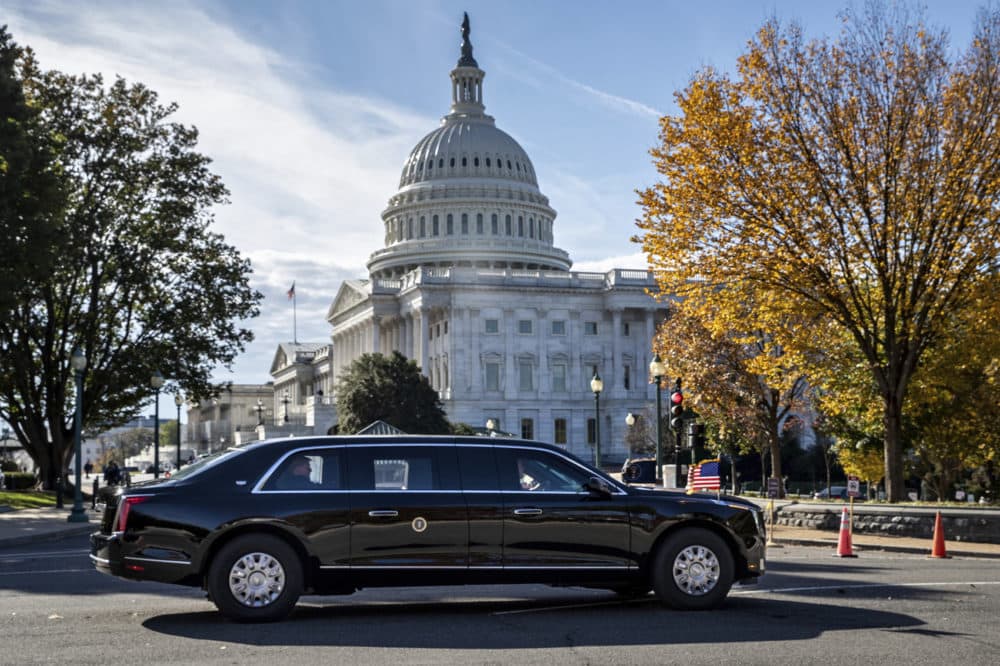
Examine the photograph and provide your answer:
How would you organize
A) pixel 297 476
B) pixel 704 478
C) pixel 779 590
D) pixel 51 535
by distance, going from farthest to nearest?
pixel 704 478 → pixel 51 535 → pixel 779 590 → pixel 297 476

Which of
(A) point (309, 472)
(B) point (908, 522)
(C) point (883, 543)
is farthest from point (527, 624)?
(B) point (908, 522)

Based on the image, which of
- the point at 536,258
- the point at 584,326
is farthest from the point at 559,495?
the point at 536,258

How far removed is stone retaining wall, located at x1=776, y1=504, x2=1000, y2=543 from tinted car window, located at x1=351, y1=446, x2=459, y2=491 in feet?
51.8

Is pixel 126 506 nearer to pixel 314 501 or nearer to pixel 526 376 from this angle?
pixel 314 501

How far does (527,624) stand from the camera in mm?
12320

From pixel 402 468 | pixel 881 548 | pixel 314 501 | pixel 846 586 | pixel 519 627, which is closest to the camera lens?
pixel 519 627

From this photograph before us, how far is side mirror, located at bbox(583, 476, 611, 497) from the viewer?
13047 millimetres

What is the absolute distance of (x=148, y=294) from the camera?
5219 cm

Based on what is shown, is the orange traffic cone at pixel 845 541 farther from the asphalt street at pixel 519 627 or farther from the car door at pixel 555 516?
the car door at pixel 555 516

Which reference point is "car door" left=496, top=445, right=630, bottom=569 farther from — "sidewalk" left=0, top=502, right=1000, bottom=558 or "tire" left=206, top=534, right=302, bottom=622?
"sidewalk" left=0, top=502, right=1000, bottom=558

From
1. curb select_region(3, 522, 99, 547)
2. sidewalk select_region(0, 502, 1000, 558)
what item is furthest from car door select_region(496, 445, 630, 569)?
curb select_region(3, 522, 99, 547)

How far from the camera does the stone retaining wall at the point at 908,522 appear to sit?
990 inches

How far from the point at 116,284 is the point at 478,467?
41.8 m

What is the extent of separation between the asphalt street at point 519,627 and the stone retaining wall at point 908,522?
28.5 ft
